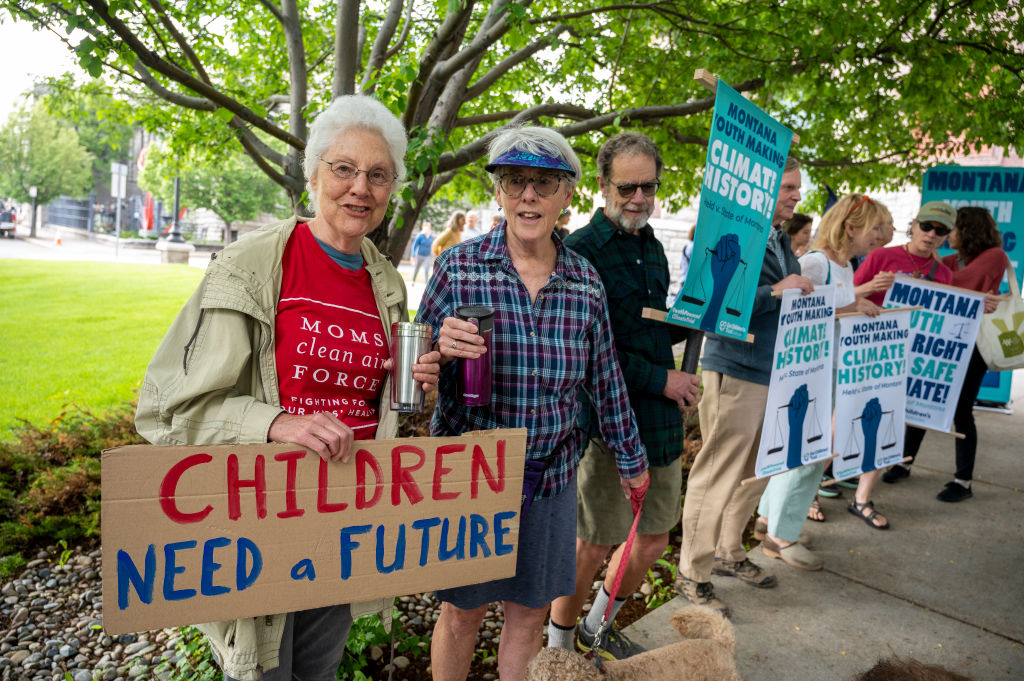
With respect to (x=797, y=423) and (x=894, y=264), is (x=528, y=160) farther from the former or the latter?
(x=894, y=264)

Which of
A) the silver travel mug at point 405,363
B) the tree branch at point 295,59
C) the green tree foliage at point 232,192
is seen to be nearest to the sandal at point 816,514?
the silver travel mug at point 405,363

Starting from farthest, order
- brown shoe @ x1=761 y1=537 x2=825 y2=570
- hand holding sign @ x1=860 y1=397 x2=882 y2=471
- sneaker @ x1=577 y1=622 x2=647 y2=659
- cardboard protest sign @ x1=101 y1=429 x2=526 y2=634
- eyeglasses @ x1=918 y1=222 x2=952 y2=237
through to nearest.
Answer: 1. eyeglasses @ x1=918 y1=222 x2=952 y2=237
2. hand holding sign @ x1=860 y1=397 x2=882 y2=471
3. brown shoe @ x1=761 y1=537 x2=825 y2=570
4. sneaker @ x1=577 y1=622 x2=647 y2=659
5. cardboard protest sign @ x1=101 y1=429 x2=526 y2=634

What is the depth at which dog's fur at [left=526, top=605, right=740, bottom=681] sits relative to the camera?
6.03 ft

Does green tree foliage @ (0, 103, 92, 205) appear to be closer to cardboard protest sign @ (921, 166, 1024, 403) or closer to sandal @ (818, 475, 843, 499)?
cardboard protest sign @ (921, 166, 1024, 403)

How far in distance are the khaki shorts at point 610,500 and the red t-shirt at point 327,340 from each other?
1196mm

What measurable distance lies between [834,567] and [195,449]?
4.01 m

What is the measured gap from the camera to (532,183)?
6.83ft

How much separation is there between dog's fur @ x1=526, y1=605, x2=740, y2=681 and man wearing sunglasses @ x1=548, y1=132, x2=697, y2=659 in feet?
1.62

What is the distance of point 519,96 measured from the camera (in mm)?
7465

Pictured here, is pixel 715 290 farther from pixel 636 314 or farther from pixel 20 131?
pixel 20 131

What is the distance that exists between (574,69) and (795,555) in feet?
16.3

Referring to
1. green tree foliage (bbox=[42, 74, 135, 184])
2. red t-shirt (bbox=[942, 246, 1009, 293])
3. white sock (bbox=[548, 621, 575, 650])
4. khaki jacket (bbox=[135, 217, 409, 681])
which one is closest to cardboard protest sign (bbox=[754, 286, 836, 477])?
white sock (bbox=[548, 621, 575, 650])

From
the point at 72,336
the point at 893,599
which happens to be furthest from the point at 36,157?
the point at 893,599

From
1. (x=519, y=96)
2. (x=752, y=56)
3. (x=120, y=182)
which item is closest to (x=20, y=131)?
(x=120, y=182)
